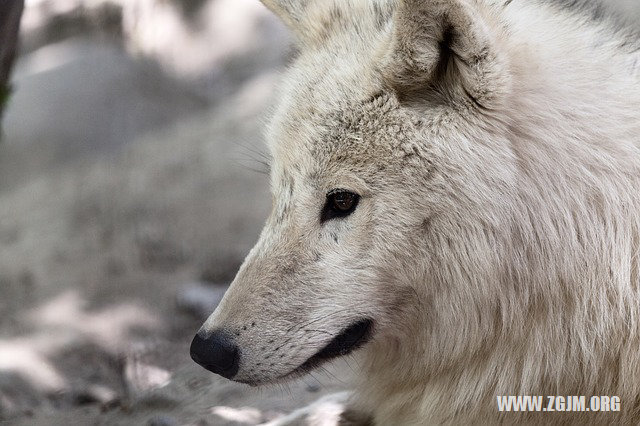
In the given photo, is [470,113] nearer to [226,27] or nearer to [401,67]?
[401,67]

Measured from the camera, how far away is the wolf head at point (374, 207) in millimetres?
2697

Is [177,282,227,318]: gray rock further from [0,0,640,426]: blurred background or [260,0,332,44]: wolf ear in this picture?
[260,0,332,44]: wolf ear

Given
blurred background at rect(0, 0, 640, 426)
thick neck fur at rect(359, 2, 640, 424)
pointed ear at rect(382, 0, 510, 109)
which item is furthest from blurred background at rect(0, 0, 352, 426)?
thick neck fur at rect(359, 2, 640, 424)

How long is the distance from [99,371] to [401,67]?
328cm

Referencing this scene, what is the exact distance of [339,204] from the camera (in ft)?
9.28

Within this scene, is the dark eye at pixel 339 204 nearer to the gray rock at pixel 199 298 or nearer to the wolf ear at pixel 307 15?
the wolf ear at pixel 307 15

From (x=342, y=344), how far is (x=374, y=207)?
544mm

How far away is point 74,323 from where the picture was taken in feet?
17.7

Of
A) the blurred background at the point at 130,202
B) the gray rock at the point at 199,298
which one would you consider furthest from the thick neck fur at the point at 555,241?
the gray rock at the point at 199,298

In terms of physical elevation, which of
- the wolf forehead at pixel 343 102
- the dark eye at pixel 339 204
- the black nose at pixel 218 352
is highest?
the wolf forehead at pixel 343 102

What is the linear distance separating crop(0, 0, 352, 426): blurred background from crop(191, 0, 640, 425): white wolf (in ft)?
2.91

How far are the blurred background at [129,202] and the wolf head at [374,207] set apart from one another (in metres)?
0.81

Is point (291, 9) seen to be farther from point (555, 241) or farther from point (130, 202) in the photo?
point (130, 202)

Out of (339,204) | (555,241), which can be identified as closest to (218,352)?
(339,204)
